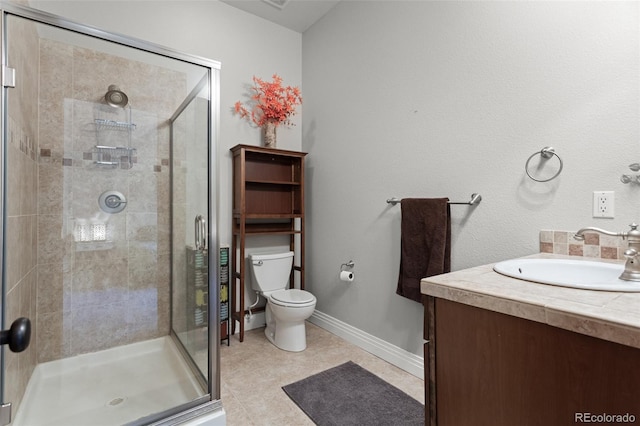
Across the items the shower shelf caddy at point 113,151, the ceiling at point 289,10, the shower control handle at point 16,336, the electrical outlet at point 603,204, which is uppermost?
the ceiling at point 289,10

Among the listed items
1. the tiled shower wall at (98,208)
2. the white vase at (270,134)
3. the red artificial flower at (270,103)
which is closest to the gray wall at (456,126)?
the red artificial flower at (270,103)

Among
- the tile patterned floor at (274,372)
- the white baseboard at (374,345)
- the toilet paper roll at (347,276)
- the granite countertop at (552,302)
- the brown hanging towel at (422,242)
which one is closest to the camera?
the granite countertop at (552,302)

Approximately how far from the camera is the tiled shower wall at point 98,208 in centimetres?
186

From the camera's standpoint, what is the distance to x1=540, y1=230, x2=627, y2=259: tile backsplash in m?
1.22

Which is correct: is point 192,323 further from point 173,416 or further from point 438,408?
point 438,408

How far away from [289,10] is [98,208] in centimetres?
225

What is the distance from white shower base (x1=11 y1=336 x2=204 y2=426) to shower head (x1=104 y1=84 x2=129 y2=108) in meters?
1.59

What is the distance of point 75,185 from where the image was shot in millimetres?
1942

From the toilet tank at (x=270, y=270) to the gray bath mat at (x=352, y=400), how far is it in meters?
0.87

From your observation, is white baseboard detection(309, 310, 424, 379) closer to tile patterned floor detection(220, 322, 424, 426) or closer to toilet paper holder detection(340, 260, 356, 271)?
tile patterned floor detection(220, 322, 424, 426)

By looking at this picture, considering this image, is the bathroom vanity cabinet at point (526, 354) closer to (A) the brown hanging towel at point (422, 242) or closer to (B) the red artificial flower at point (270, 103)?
(A) the brown hanging towel at point (422, 242)

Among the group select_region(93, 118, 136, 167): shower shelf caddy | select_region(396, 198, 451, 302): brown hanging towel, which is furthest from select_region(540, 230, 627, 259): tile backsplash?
select_region(93, 118, 136, 167): shower shelf caddy

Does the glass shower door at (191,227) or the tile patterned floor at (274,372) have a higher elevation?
the glass shower door at (191,227)

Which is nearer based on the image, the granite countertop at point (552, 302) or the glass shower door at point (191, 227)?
the granite countertop at point (552, 302)
